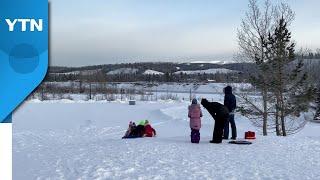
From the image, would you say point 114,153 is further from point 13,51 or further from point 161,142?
point 13,51

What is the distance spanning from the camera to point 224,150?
476 inches

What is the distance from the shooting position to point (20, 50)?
104 inches

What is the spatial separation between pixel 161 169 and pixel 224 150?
322cm

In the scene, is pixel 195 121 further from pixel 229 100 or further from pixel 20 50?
pixel 20 50

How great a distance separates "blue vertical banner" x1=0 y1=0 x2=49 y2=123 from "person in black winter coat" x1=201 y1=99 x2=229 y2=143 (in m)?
11.2

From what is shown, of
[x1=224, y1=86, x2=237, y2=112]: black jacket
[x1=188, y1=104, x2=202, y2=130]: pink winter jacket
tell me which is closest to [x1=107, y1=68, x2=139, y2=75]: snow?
[x1=224, y1=86, x2=237, y2=112]: black jacket

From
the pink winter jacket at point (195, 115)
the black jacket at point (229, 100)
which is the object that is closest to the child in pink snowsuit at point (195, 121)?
the pink winter jacket at point (195, 115)

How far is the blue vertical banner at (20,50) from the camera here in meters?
2.60

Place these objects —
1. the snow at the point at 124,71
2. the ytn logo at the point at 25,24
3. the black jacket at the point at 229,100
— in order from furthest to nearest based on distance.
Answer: the snow at the point at 124,71, the black jacket at the point at 229,100, the ytn logo at the point at 25,24

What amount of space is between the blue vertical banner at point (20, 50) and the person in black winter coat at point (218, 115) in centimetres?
1122

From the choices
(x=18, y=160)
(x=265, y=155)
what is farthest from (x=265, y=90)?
(x=18, y=160)

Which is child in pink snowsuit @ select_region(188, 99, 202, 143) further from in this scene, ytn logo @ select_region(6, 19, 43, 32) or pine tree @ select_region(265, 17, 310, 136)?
pine tree @ select_region(265, 17, 310, 136)

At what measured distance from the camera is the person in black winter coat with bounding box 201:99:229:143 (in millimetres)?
13562

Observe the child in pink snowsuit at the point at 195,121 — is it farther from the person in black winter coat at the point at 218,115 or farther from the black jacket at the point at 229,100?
the black jacket at the point at 229,100
